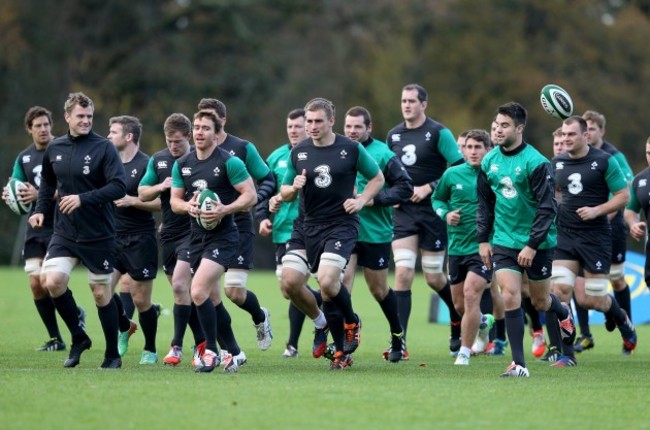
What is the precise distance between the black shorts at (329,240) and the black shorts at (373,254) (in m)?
1.40

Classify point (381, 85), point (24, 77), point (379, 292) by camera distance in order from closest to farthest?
point (379, 292)
point (24, 77)
point (381, 85)

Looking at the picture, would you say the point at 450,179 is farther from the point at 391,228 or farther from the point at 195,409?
the point at 195,409

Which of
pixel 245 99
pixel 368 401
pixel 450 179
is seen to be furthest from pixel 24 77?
pixel 368 401

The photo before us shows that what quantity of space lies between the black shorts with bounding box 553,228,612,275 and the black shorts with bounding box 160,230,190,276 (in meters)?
3.89

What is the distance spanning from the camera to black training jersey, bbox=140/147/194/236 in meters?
12.4

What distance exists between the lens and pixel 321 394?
9555 millimetres

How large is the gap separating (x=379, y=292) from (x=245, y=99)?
3291 centimetres

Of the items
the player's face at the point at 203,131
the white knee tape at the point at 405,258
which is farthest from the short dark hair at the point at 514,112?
the white knee tape at the point at 405,258

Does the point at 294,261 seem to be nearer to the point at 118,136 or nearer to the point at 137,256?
the point at 137,256

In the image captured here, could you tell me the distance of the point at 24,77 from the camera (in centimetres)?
4306

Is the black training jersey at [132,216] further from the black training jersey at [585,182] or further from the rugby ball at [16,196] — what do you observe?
the black training jersey at [585,182]

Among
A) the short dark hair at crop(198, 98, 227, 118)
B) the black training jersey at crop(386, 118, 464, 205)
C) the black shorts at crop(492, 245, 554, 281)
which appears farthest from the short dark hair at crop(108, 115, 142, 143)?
the black shorts at crop(492, 245, 554, 281)

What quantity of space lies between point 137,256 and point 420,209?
3.21m

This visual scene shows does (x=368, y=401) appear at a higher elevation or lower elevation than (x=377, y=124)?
lower
